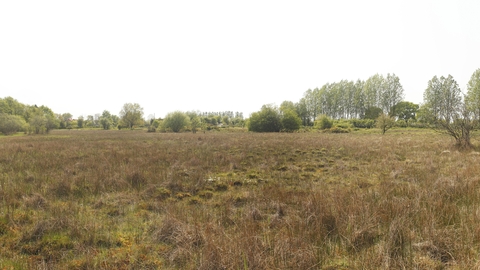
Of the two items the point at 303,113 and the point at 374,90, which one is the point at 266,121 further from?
the point at 374,90

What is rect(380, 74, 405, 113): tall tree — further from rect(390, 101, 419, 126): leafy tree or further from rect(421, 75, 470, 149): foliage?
rect(421, 75, 470, 149): foliage

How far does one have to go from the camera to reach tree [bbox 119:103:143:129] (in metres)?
77.7

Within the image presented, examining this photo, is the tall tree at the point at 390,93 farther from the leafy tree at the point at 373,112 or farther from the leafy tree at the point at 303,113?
the leafy tree at the point at 303,113

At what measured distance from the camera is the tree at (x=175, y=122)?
213ft

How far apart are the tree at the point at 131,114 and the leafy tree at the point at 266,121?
4765cm

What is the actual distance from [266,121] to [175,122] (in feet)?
96.1

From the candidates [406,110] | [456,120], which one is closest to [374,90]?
[406,110]

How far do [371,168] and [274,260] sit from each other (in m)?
8.61

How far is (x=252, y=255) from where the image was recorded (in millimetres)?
2922

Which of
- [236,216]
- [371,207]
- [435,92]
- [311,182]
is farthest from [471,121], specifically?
[435,92]

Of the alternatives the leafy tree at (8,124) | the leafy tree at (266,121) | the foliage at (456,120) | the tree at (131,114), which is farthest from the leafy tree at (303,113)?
the leafy tree at (8,124)

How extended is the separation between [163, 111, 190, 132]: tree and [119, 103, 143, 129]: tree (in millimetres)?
20339

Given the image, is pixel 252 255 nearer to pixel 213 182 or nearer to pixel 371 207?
pixel 371 207

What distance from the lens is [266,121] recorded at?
5572 centimetres
